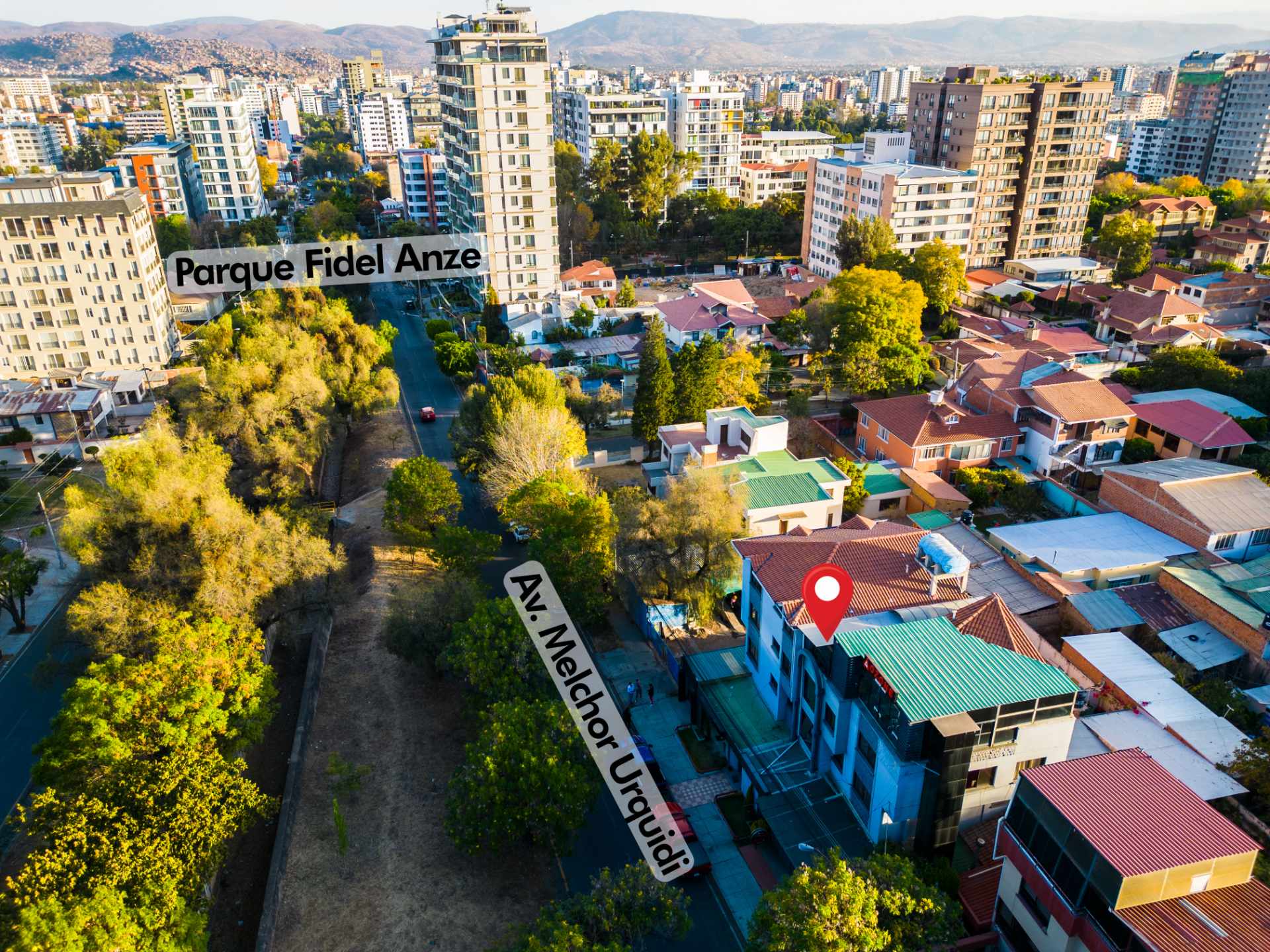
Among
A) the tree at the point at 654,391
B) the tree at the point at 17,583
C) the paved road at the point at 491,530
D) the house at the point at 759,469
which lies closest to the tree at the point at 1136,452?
the house at the point at 759,469

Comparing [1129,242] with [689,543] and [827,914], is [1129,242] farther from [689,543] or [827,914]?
[827,914]

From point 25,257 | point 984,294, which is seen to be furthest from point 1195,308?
point 25,257

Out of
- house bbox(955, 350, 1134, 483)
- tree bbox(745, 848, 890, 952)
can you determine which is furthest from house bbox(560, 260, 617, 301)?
tree bbox(745, 848, 890, 952)

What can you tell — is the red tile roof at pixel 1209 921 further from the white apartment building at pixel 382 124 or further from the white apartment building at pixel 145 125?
the white apartment building at pixel 382 124

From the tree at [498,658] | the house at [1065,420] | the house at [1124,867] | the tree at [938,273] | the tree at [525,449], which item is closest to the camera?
the house at [1124,867]

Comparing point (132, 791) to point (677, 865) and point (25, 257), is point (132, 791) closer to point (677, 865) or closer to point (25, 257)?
point (677, 865)

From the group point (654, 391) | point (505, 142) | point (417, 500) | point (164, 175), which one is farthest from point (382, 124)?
point (417, 500)
